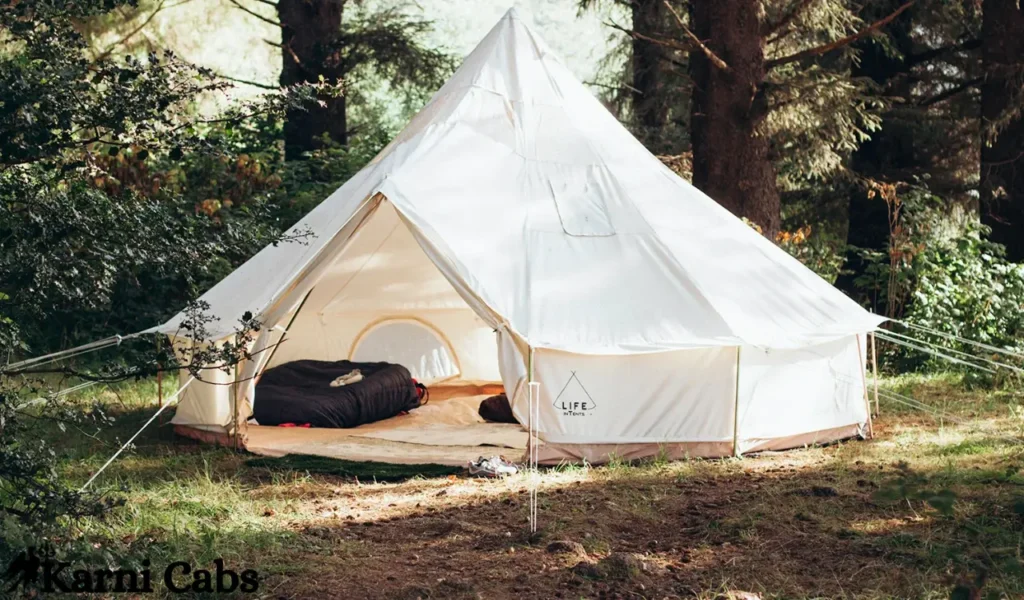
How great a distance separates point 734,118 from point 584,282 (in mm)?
3365

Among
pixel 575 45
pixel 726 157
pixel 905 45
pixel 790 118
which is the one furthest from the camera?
pixel 575 45

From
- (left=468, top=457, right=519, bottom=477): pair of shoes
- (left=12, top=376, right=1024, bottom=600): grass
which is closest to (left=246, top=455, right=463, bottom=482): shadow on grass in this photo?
(left=12, top=376, right=1024, bottom=600): grass

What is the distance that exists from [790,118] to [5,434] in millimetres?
8036

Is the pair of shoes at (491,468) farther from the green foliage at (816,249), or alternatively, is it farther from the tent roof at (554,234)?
the green foliage at (816,249)

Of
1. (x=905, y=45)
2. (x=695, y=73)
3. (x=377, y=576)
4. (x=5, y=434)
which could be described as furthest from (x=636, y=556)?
(x=905, y=45)

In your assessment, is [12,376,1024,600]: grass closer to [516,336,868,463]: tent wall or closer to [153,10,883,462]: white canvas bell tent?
[516,336,868,463]: tent wall

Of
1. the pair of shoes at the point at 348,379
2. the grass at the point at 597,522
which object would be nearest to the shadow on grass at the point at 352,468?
the grass at the point at 597,522

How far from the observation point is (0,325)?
3352mm

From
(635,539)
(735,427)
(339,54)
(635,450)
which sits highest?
(339,54)

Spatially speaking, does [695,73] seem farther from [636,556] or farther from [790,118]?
[636,556]

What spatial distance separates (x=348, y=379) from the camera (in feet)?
25.7

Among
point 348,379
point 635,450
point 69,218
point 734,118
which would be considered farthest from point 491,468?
point 734,118

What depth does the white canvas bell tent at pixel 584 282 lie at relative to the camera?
19.6 ft

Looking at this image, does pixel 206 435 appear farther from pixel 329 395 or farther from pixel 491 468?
pixel 491 468
